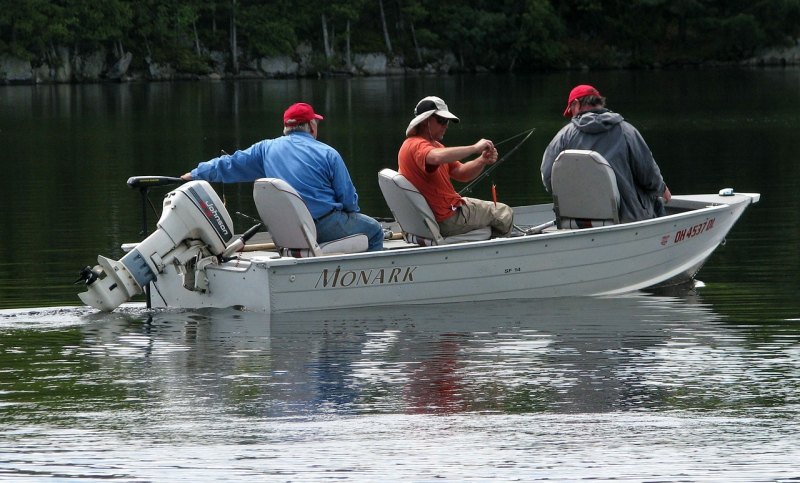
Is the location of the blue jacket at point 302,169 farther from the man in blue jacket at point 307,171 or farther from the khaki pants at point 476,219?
the khaki pants at point 476,219

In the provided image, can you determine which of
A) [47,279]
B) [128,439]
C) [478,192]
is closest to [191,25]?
[478,192]

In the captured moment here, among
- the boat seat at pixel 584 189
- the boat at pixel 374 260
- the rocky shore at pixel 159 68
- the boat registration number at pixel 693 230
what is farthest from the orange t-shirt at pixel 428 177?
the rocky shore at pixel 159 68

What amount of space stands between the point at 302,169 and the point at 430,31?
80.3 meters

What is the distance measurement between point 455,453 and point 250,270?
3758mm

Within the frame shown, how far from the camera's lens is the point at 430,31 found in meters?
90.6

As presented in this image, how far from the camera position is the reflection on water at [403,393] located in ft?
23.6


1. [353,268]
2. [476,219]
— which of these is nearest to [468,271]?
[476,219]

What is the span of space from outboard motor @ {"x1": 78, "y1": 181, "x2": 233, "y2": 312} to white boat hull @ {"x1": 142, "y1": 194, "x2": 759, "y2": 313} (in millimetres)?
229

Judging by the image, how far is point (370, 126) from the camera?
37.6 metres

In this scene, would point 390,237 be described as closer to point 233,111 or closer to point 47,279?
point 47,279

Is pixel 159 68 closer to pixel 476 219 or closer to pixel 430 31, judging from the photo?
pixel 430 31

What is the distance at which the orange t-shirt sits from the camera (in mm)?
11391

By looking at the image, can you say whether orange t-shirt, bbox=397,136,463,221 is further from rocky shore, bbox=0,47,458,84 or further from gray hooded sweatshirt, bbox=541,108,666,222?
rocky shore, bbox=0,47,458,84

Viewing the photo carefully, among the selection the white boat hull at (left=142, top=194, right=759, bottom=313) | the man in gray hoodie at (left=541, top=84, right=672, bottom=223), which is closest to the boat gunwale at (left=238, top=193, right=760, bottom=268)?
the white boat hull at (left=142, top=194, right=759, bottom=313)
